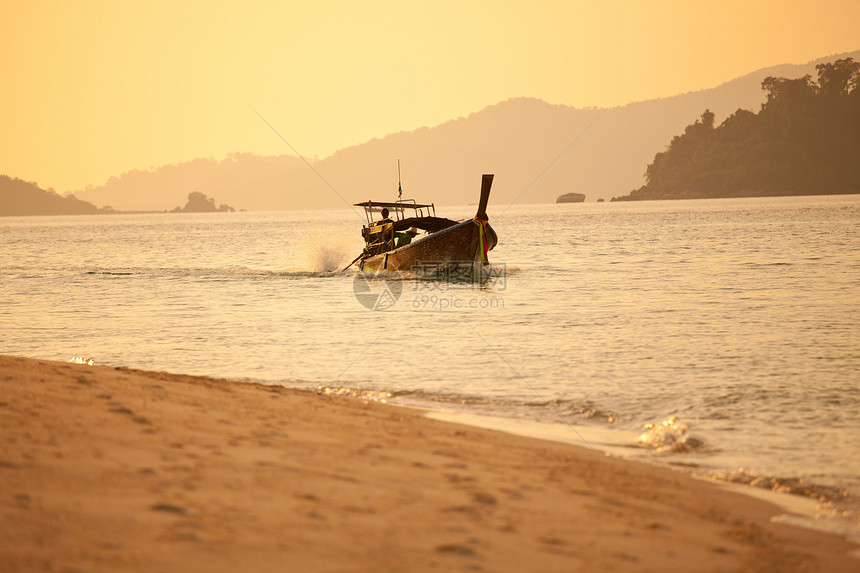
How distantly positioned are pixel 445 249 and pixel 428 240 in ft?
2.96

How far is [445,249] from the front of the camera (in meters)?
28.2

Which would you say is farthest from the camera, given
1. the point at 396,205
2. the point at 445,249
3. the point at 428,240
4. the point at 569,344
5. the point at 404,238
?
the point at 404,238

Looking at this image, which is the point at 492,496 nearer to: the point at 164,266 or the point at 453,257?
the point at 453,257

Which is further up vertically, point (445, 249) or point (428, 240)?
point (428, 240)

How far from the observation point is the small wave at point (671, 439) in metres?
7.45

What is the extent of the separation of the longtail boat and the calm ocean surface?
1.06m

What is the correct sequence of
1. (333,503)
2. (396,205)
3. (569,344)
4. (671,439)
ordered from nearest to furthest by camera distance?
(333,503) < (671,439) < (569,344) < (396,205)

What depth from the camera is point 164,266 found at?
1635 inches

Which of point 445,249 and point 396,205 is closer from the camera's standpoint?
point 396,205

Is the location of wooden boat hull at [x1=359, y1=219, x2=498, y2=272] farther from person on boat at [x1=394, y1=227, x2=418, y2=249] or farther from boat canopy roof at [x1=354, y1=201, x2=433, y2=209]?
boat canopy roof at [x1=354, y1=201, x2=433, y2=209]

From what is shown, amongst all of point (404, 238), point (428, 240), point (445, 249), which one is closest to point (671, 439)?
point (428, 240)

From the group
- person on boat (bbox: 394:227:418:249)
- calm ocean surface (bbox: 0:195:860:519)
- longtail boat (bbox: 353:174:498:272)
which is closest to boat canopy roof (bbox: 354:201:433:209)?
longtail boat (bbox: 353:174:498:272)

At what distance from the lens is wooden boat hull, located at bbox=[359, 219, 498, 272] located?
27.8 metres

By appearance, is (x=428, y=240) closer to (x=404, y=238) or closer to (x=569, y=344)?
(x=404, y=238)
